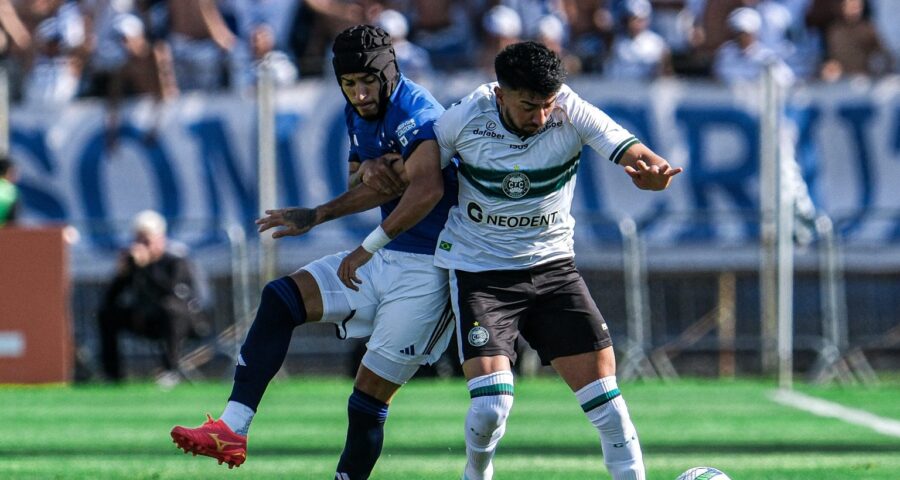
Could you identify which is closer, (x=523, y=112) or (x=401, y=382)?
(x=523, y=112)

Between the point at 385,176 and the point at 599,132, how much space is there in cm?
103

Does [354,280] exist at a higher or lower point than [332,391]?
higher

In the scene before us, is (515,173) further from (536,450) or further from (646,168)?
(536,450)

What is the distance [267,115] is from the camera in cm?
1698

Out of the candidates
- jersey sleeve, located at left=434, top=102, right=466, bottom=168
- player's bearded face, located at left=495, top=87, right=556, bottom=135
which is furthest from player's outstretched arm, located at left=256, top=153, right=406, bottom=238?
player's bearded face, located at left=495, top=87, right=556, bottom=135

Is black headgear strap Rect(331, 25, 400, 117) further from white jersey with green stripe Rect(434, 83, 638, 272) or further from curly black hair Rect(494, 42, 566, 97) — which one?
curly black hair Rect(494, 42, 566, 97)

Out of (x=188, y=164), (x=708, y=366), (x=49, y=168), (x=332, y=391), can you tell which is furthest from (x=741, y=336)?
(x=49, y=168)

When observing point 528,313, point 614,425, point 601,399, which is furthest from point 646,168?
point 614,425

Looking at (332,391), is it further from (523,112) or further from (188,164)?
(523,112)

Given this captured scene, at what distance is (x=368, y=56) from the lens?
738 centimetres

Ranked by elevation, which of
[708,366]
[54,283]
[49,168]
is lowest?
[708,366]

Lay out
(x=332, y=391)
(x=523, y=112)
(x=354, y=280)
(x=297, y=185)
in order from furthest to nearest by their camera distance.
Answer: (x=297, y=185), (x=332, y=391), (x=354, y=280), (x=523, y=112)

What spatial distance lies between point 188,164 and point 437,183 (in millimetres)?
11198

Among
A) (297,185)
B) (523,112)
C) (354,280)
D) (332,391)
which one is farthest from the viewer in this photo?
(297,185)
